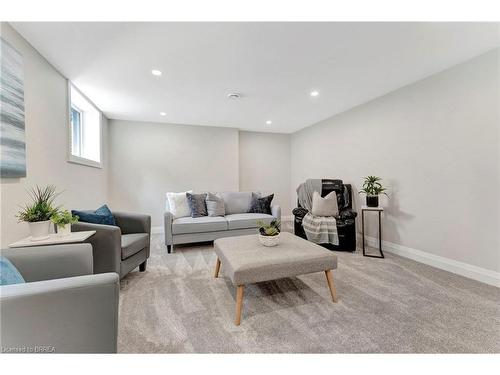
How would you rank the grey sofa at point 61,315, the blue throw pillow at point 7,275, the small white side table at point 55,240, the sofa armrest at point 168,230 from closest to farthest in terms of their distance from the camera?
the grey sofa at point 61,315
the blue throw pillow at point 7,275
the small white side table at point 55,240
the sofa armrest at point 168,230

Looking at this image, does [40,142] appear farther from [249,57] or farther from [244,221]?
[244,221]

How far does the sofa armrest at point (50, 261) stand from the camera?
119cm

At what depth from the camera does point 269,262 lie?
1.59 metres

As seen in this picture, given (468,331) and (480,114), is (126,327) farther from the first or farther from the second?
(480,114)

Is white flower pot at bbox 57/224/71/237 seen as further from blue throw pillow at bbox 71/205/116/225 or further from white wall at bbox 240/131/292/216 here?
white wall at bbox 240/131/292/216

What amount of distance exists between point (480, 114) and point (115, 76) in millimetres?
3947

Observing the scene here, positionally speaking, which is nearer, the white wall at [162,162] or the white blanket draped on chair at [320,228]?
the white blanket draped on chair at [320,228]

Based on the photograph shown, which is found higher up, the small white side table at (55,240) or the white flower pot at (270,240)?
the small white side table at (55,240)

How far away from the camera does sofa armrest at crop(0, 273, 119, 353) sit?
770mm

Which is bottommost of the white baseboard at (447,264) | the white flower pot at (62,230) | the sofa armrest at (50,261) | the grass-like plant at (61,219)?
A: the white baseboard at (447,264)

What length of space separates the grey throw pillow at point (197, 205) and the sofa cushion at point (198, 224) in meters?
0.11

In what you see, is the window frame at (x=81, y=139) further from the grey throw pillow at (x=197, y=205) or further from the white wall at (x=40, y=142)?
the grey throw pillow at (x=197, y=205)

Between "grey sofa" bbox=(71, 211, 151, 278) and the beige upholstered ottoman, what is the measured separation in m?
0.90

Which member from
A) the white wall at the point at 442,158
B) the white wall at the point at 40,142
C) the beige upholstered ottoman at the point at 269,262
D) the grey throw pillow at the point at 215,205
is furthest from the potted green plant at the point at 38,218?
the white wall at the point at 442,158
